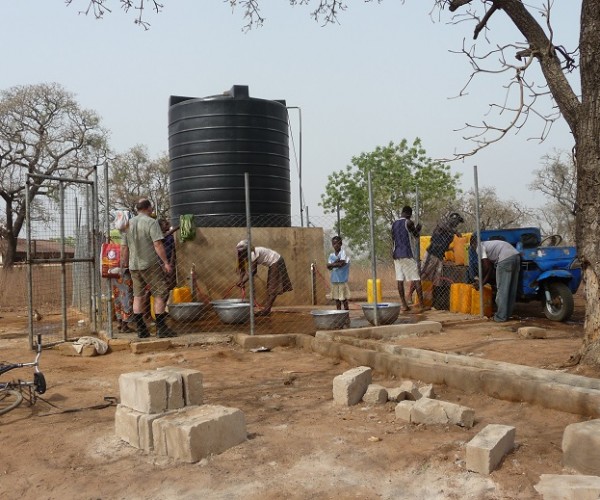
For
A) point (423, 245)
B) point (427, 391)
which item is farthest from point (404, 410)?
point (423, 245)

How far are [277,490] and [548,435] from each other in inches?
67.4

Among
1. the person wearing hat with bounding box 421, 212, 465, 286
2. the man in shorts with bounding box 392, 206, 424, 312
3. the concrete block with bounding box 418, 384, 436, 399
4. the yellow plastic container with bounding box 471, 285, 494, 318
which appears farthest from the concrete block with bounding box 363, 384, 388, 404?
the person wearing hat with bounding box 421, 212, 465, 286

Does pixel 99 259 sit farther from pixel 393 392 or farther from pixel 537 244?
pixel 537 244

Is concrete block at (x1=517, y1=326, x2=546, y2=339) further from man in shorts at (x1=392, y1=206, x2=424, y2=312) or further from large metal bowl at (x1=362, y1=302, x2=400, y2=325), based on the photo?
man in shorts at (x1=392, y1=206, x2=424, y2=312)

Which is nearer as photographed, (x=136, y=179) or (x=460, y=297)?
(x=460, y=297)

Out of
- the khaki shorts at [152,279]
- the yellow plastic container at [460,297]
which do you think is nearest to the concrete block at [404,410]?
the khaki shorts at [152,279]

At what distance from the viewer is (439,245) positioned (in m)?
9.87

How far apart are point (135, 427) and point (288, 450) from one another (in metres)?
0.97

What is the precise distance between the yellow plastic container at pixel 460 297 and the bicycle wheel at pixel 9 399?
6556 millimetres

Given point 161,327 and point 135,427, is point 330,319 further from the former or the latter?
point 135,427

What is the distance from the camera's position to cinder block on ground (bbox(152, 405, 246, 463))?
340cm

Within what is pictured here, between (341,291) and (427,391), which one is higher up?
(341,291)

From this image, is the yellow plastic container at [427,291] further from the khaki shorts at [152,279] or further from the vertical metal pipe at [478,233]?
the khaki shorts at [152,279]

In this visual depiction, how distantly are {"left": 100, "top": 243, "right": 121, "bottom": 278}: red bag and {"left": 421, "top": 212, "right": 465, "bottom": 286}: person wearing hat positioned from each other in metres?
4.98
